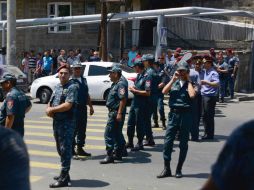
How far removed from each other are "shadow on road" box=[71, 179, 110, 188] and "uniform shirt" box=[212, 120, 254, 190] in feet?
18.5

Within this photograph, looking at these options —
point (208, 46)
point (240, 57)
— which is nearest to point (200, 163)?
point (240, 57)

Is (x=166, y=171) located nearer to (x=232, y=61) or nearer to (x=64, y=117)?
(x=64, y=117)

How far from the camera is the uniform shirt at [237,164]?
85.4 inches

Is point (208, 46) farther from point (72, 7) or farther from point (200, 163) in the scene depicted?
point (200, 163)

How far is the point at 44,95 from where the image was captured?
18.6 meters

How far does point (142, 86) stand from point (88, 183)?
9.78ft

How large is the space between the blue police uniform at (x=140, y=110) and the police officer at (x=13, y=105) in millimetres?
3374

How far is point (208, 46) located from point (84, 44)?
7105mm

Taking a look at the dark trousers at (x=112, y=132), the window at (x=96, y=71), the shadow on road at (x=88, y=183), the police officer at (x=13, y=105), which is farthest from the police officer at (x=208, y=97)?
the window at (x=96, y=71)

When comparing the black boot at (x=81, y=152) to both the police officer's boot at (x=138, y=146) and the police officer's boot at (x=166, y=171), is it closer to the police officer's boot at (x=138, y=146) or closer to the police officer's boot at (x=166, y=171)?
the police officer's boot at (x=138, y=146)

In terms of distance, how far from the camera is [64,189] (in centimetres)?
758

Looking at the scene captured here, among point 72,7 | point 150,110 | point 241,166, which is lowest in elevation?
point 150,110

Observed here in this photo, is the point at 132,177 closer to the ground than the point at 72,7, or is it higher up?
closer to the ground

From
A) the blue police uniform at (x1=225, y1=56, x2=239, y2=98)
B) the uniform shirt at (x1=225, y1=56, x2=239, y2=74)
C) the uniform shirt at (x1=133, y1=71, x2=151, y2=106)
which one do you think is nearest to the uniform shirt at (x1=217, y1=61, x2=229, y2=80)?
the blue police uniform at (x1=225, y1=56, x2=239, y2=98)
